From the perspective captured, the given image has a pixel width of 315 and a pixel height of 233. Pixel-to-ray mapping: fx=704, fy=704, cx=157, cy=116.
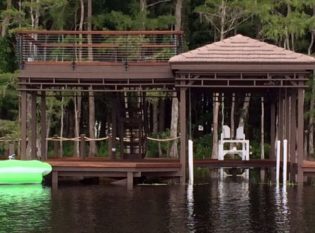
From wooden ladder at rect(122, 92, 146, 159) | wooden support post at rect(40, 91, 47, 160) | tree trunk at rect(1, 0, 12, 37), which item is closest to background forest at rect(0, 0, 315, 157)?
tree trunk at rect(1, 0, 12, 37)

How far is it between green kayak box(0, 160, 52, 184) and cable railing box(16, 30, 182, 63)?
3129 mm

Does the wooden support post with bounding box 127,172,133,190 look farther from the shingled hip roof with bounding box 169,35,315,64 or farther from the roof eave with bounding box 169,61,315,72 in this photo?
the shingled hip roof with bounding box 169,35,315,64

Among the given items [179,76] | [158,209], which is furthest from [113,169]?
[158,209]

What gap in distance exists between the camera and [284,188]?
18906 millimetres

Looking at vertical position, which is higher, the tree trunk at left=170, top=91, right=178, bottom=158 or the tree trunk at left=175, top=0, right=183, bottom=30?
the tree trunk at left=175, top=0, right=183, bottom=30

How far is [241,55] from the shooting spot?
20.1 metres

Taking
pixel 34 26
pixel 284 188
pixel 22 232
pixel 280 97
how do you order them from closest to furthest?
pixel 22 232
pixel 284 188
pixel 280 97
pixel 34 26

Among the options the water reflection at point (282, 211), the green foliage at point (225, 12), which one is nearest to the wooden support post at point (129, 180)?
the water reflection at point (282, 211)

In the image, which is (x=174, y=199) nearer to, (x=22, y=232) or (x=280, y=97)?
(x=22, y=232)

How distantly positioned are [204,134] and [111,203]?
2008cm

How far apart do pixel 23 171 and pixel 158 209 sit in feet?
21.4

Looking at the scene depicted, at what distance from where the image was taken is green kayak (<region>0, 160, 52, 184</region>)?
19906 millimetres

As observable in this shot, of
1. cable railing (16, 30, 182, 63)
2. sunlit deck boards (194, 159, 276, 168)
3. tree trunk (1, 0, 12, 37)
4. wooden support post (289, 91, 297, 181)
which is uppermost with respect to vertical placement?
tree trunk (1, 0, 12, 37)

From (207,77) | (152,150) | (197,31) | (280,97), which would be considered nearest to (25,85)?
(207,77)
